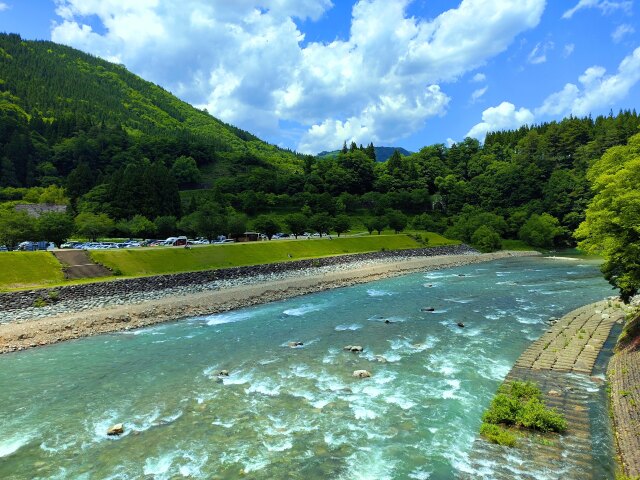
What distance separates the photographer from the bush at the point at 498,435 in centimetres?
1168

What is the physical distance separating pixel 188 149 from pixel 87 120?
33.2 metres

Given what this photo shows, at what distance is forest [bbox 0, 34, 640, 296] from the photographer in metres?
68.6

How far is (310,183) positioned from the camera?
111750 millimetres

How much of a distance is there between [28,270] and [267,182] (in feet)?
251

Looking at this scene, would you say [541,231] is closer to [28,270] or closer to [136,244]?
[136,244]

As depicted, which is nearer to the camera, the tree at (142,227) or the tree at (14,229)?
the tree at (14,229)

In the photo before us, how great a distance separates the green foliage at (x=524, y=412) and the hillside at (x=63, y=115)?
112 m

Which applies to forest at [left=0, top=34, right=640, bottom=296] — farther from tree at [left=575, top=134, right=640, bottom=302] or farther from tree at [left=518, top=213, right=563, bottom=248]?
tree at [left=575, top=134, right=640, bottom=302]

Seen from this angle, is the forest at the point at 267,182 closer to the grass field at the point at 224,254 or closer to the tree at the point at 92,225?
the tree at the point at 92,225

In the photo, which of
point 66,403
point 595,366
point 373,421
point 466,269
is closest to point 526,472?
point 373,421

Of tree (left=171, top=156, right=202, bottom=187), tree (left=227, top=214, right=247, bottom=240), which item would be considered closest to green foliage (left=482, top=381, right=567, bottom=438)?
tree (left=227, top=214, right=247, bottom=240)

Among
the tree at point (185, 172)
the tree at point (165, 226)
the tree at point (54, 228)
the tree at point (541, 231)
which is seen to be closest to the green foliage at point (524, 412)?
the tree at point (54, 228)

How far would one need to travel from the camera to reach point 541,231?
8106 cm

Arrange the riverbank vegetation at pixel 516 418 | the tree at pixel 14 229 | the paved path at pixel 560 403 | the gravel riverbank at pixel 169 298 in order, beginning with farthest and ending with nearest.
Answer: the tree at pixel 14 229, the gravel riverbank at pixel 169 298, the riverbank vegetation at pixel 516 418, the paved path at pixel 560 403
